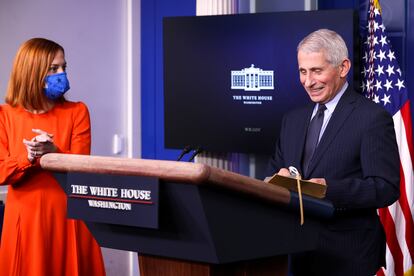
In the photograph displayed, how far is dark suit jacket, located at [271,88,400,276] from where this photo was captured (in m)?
2.38

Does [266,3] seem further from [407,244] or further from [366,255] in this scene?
[366,255]

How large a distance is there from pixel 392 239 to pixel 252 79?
1.12 meters

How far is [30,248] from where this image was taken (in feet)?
10.6

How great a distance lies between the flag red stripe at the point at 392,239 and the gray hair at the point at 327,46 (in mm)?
1552

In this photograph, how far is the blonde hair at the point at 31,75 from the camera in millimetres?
3268

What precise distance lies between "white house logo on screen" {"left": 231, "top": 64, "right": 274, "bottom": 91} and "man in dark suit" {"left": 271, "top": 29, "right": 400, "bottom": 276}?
137cm

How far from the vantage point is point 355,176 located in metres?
2.47

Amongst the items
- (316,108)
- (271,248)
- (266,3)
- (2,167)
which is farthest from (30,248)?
(266,3)

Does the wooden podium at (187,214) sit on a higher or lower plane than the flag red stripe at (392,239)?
higher

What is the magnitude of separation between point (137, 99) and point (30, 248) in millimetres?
2441

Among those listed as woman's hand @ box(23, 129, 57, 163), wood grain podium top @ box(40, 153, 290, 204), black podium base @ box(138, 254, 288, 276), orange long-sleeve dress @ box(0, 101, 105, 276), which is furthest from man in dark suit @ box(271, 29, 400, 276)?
orange long-sleeve dress @ box(0, 101, 105, 276)

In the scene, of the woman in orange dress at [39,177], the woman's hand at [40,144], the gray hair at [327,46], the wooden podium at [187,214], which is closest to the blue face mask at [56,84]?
the woman in orange dress at [39,177]

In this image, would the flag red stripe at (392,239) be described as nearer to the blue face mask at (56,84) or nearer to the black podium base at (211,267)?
the blue face mask at (56,84)

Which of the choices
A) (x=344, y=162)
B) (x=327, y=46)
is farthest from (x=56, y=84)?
(x=344, y=162)
